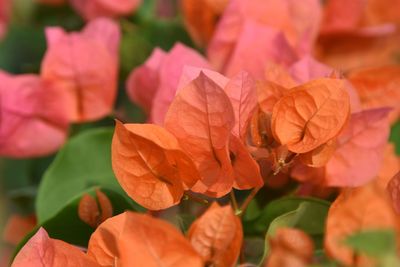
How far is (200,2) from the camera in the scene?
0.52 m

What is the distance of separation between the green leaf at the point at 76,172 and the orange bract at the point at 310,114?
0.12m

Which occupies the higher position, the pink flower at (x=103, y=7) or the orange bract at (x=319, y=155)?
the orange bract at (x=319, y=155)

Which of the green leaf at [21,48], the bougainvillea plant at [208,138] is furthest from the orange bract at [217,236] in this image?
the green leaf at [21,48]

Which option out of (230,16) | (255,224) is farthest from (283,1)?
(255,224)

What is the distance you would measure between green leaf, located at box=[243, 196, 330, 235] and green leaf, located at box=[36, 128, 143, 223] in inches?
3.0

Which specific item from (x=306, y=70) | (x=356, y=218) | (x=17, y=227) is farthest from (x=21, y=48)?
(x=356, y=218)

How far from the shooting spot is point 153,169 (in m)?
0.32

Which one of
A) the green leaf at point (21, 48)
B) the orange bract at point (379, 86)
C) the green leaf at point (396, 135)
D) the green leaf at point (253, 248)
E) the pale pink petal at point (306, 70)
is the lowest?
the green leaf at point (21, 48)

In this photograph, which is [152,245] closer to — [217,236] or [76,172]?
[217,236]

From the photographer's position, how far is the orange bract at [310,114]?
0.31 m

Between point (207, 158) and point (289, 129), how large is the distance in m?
0.04

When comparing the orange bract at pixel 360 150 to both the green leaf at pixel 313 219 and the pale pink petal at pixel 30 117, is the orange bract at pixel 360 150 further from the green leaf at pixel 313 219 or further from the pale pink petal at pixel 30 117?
the pale pink petal at pixel 30 117

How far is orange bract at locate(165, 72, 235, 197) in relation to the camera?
30 cm

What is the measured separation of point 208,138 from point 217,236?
0.05 meters
